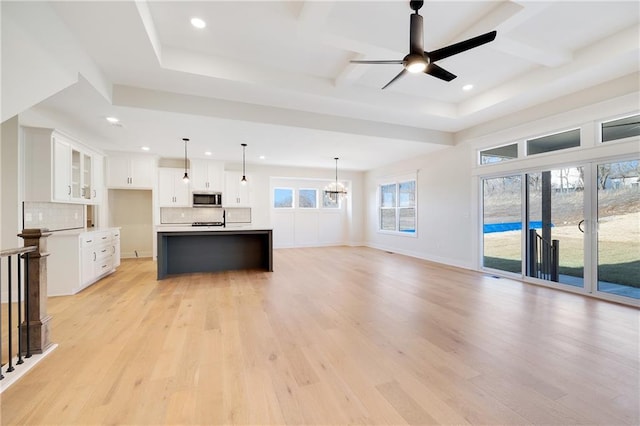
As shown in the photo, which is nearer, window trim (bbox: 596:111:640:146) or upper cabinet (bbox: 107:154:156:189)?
window trim (bbox: 596:111:640:146)

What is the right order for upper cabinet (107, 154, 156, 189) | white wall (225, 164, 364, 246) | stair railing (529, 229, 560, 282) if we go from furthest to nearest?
white wall (225, 164, 364, 246), upper cabinet (107, 154, 156, 189), stair railing (529, 229, 560, 282)

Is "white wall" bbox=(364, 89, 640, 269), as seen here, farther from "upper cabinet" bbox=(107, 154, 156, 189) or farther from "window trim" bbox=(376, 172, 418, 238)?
"upper cabinet" bbox=(107, 154, 156, 189)

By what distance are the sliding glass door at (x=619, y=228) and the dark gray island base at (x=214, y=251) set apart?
510 cm

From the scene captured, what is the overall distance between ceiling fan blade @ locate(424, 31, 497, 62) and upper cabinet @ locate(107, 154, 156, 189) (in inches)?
258

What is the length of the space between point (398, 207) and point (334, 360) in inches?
245

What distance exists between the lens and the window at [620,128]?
3.32 m

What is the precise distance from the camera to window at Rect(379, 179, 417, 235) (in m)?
7.18

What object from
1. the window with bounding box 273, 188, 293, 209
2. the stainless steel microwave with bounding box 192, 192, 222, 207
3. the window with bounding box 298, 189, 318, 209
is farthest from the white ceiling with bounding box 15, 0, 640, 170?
the window with bounding box 298, 189, 318, 209

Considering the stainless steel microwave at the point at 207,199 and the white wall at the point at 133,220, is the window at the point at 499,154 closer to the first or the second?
the stainless steel microwave at the point at 207,199

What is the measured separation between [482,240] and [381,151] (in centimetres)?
287

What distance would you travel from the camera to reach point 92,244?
425cm

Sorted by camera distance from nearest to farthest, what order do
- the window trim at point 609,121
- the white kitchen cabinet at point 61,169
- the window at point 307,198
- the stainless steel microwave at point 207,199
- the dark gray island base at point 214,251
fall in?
1. the window trim at point 609,121
2. the white kitchen cabinet at point 61,169
3. the dark gray island base at point 214,251
4. the stainless steel microwave at point 207,199
5. the window at point 307,198

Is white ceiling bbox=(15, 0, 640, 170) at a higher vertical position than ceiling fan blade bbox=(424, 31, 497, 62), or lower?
higher

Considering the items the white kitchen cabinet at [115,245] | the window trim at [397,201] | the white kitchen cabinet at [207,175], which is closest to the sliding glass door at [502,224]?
the window trim at [397,201]
